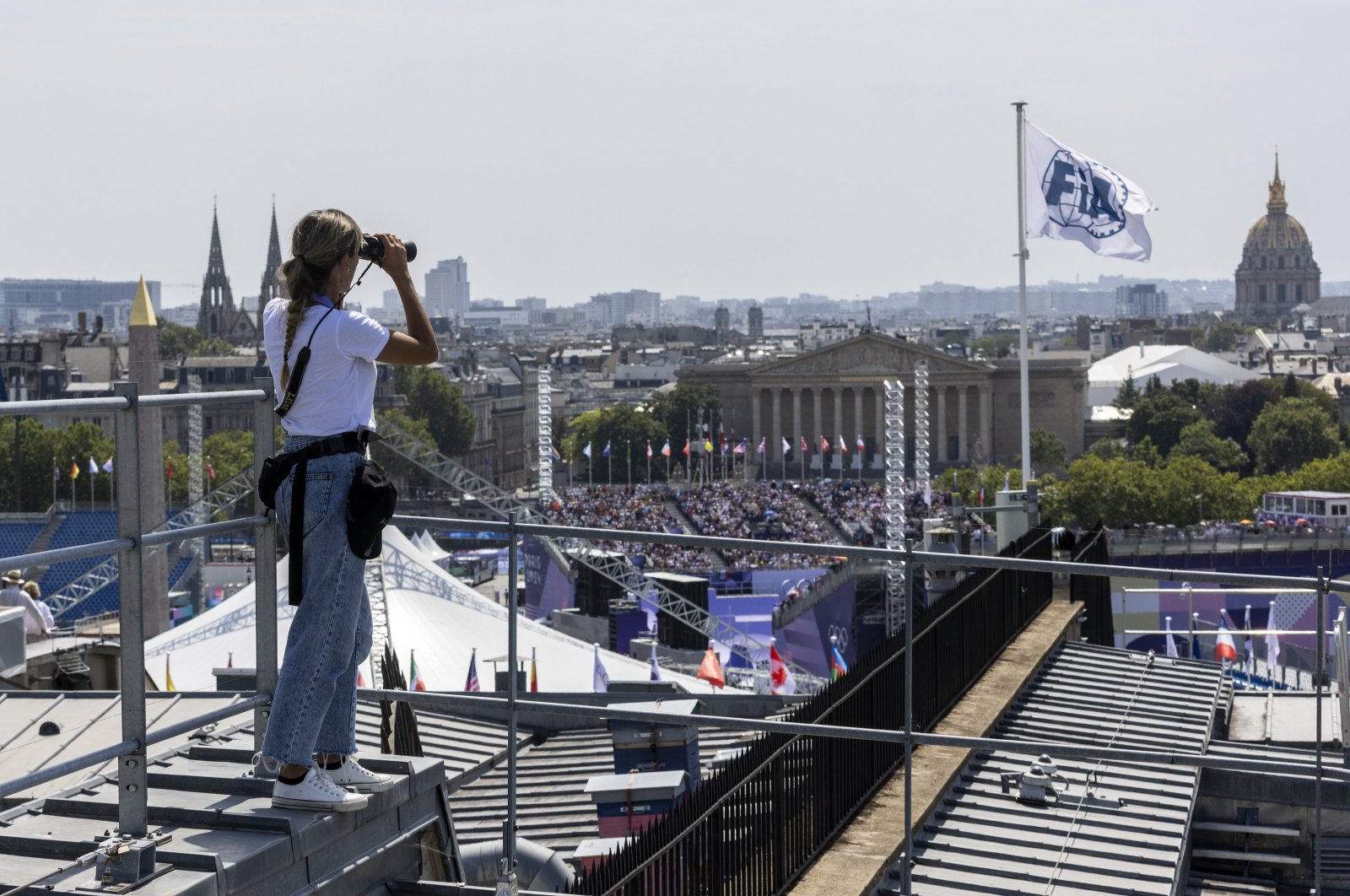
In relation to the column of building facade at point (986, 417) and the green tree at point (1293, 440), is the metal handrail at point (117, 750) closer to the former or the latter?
the green tree at point (1293, 440)

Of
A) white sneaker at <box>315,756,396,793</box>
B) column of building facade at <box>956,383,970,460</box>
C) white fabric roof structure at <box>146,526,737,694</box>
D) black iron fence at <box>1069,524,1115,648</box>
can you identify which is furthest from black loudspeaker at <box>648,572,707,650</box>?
column of building facade at <box>956,383,970,460</box>

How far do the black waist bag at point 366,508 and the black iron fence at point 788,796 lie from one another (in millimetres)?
2438

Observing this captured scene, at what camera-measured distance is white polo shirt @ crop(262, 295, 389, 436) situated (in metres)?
5.02

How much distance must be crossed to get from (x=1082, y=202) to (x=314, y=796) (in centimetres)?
1805

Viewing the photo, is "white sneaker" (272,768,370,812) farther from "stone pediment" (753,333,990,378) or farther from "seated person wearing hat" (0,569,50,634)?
"stone pediment" (753,333,990,378)

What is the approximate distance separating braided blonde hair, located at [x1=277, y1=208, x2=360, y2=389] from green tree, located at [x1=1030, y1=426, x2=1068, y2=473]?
360 ft

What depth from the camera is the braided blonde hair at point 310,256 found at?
5.06m

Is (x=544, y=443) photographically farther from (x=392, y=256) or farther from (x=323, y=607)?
(x=323, y=607)

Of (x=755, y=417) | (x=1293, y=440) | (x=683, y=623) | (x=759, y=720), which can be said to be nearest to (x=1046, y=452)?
(x=1293, y=440)

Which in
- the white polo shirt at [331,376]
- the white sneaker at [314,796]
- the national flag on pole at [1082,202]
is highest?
the national flag on pole at [1082,202]

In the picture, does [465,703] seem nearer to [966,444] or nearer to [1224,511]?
[1224,511]

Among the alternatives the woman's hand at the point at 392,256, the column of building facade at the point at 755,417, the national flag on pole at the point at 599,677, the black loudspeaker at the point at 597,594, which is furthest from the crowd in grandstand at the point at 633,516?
the woman's hand at the point at 392,256

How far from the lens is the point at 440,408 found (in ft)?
410

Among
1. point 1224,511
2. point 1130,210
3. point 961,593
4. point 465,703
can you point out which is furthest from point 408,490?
point 465,703
